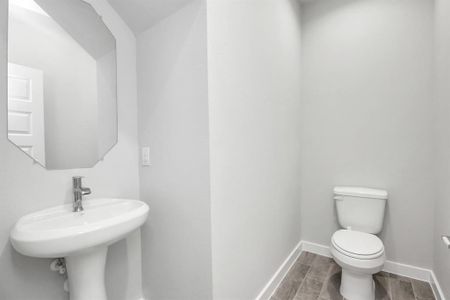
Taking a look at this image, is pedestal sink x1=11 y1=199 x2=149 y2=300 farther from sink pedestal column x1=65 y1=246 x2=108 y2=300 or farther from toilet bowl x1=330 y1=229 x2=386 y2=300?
toilet bowl x1=330 y1=229 x2=386 y2=300

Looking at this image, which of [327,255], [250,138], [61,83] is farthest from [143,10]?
[327,255]

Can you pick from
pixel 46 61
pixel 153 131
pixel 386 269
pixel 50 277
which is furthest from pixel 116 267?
pixel 386 269

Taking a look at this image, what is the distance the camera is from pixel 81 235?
87 cm

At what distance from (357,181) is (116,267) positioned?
2.12 meters

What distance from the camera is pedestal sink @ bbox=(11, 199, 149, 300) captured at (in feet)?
2.73

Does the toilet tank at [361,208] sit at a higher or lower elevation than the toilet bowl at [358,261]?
higher

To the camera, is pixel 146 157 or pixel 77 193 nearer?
pixel 77 193

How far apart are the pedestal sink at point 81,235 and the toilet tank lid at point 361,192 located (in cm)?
171

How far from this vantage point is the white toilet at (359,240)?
148cm

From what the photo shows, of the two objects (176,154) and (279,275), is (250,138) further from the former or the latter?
(279,275)

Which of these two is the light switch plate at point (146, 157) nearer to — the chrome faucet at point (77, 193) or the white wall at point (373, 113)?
the chrome faucet at point (77, 193)

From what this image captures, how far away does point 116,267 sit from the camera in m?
1.43

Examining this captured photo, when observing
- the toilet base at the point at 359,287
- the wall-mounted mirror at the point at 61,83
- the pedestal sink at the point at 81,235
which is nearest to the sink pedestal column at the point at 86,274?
the pedestal sink at the point at 81,235

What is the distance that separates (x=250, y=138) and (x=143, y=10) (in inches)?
39.4
